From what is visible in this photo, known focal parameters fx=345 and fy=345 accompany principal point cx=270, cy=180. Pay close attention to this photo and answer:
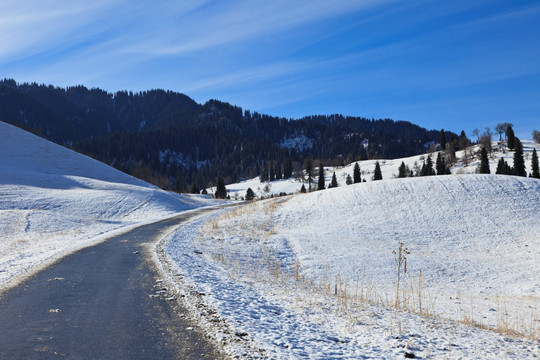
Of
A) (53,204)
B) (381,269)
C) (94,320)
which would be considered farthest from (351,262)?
(53,204)

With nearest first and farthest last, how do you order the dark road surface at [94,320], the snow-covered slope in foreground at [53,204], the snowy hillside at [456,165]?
the dark road surface at [94,320] → the snow-covered slope in foreground at [53,204] → the snowy hillside at [456,165]

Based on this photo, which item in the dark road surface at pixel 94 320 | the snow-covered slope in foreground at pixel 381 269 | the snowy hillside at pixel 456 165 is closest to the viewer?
the dark road surface at pixel 94 320

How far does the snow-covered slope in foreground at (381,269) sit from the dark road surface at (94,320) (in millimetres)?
1263

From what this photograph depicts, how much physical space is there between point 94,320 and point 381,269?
16012 millimetres

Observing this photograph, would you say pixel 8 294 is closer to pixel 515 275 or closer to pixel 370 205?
pixel 515 275

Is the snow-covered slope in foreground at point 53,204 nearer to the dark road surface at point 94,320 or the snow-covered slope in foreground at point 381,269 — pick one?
the dark road surface at point 94,320

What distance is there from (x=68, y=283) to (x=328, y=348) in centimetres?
856

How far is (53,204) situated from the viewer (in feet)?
138

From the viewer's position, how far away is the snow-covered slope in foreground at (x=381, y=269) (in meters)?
6.68

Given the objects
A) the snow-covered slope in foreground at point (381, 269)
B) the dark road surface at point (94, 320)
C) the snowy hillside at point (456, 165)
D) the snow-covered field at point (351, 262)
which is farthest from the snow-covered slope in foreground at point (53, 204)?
the snowy hillside at point (456, 165)

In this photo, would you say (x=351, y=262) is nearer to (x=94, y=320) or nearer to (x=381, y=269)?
(x=381, y=269)

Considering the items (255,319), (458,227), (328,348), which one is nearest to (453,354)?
(328,348)

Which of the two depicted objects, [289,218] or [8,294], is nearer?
[8,294]

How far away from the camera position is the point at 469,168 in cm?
11750
